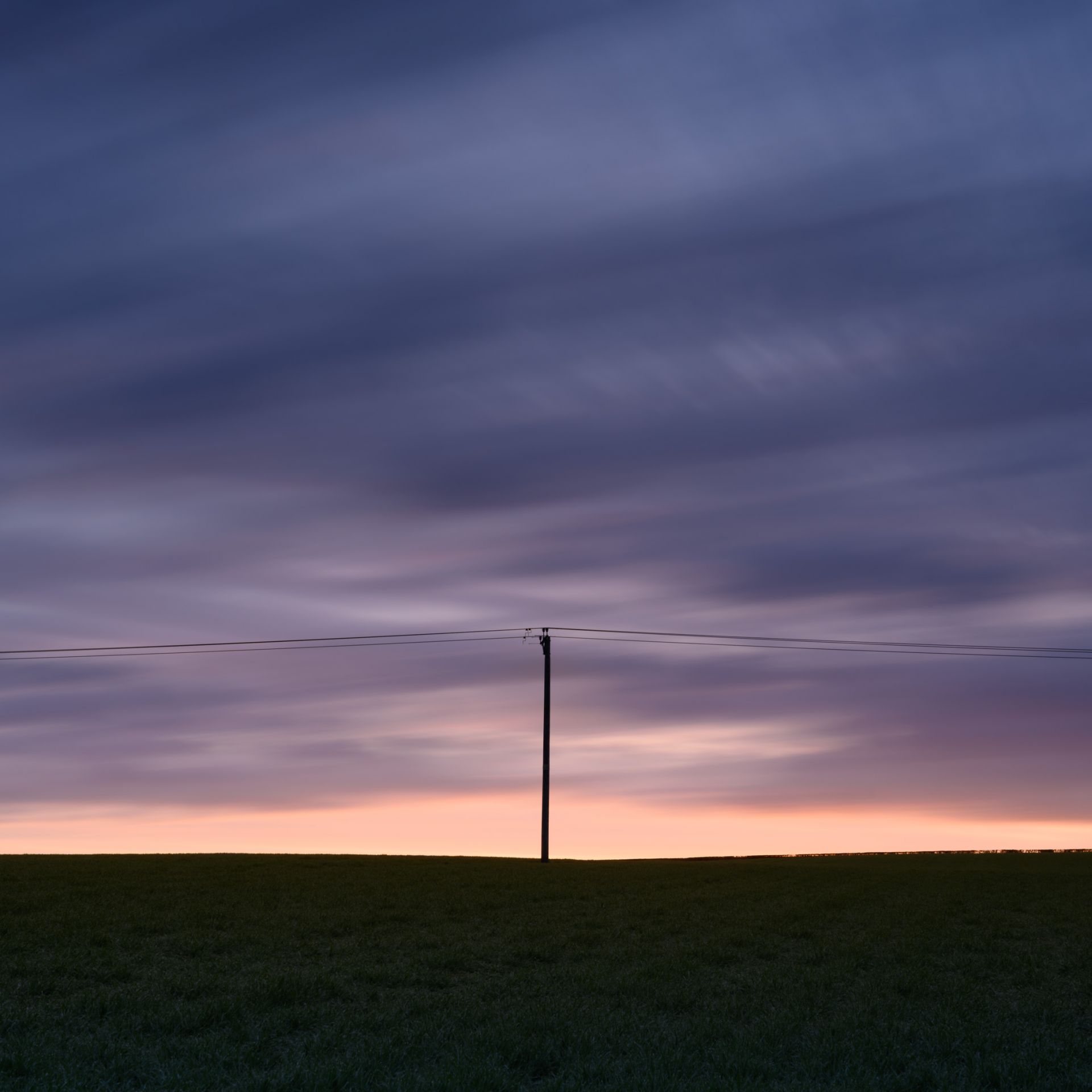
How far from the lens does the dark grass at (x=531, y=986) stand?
14672mm

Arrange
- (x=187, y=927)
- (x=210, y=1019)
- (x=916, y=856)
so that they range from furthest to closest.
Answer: (x=916, y=856) < (x=187, y=927) < (x=210, y=1019)

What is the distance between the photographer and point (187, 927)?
28.5 metres

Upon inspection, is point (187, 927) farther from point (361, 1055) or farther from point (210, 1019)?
point (361, 1055)

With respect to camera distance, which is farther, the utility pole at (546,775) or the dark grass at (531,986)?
the utility pole at (546,775)

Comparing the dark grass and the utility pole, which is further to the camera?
the utility pole

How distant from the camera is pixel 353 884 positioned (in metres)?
40.0

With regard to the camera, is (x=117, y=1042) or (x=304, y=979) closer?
(x=117, y=1042)

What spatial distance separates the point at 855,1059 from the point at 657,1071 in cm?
309

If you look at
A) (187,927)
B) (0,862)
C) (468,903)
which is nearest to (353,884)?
(468,903)

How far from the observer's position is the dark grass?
14672 mm

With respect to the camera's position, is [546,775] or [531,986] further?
[546,775]

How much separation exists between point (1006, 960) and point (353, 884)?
22.4 meters

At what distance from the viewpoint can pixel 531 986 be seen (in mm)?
21547

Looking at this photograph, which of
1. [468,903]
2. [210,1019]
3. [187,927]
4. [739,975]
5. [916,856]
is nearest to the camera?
[210,1019]
